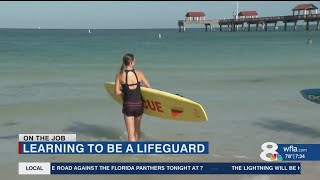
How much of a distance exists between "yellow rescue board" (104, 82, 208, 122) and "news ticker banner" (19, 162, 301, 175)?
3.82 feet

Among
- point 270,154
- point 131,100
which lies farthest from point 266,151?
point 131,100

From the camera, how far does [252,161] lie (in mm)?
6730

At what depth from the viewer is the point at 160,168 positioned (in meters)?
6.27

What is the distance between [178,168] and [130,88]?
139 cm

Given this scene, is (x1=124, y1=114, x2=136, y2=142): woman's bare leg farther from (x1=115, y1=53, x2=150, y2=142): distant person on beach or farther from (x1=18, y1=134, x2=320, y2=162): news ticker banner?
(x1=18, y1=134, x2=320, y2=162): news ticker banner

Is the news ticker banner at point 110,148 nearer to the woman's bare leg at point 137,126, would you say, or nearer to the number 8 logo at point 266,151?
the woman's bare leg at point 137,126

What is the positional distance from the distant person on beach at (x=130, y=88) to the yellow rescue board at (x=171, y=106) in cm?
67

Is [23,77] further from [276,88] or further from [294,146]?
[294,146]

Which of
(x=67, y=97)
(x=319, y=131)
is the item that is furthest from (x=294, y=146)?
(x=67, y=97)

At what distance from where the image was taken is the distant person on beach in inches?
252

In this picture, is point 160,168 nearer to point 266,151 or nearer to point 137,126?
point 137,126

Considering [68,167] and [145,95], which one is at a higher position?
[145,95]

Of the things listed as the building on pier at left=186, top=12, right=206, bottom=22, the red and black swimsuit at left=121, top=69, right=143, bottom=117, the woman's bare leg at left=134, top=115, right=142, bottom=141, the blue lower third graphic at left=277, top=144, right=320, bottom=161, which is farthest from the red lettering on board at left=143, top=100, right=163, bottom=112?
the building on pier at left=186, top=12, right=206, bottom=22

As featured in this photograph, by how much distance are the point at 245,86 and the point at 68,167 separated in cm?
1047
